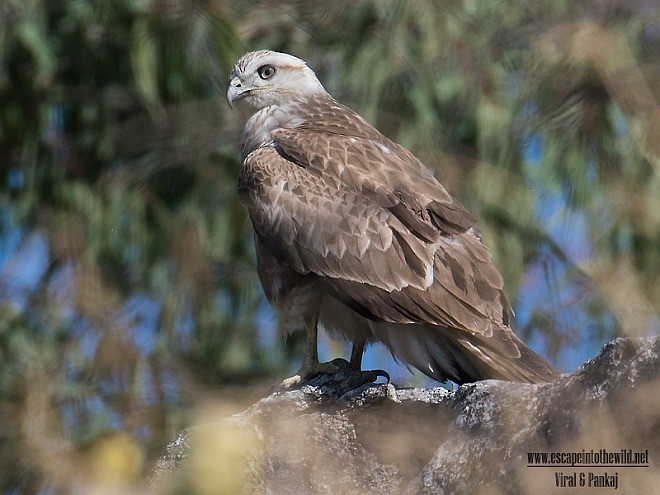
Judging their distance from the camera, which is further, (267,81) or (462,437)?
(267,81)

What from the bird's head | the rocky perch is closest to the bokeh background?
the bird's head

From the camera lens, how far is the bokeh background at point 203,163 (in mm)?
8734

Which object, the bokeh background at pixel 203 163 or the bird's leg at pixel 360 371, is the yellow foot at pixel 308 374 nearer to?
the bird's leg at pixel 360 371

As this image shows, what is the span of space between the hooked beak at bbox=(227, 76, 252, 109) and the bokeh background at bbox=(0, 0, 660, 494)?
236 centimetres

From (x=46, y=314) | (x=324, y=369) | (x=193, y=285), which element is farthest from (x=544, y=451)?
(x=46, y=314)

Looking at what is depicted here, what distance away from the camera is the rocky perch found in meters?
3.24

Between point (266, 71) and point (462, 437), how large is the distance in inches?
130

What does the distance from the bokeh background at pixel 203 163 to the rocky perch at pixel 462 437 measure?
3916 millimetres

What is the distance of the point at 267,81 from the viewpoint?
6555 millimetres

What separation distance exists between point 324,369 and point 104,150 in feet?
20.0

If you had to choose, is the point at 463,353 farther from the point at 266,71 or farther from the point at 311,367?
the point at 266,71

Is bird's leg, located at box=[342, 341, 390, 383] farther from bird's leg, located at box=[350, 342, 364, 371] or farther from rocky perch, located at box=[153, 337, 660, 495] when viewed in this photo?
rocky perch, located at box=[153, 337, 660, 495]

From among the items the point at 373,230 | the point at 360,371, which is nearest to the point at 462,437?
the point at 360,371

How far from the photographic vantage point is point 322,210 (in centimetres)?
546
